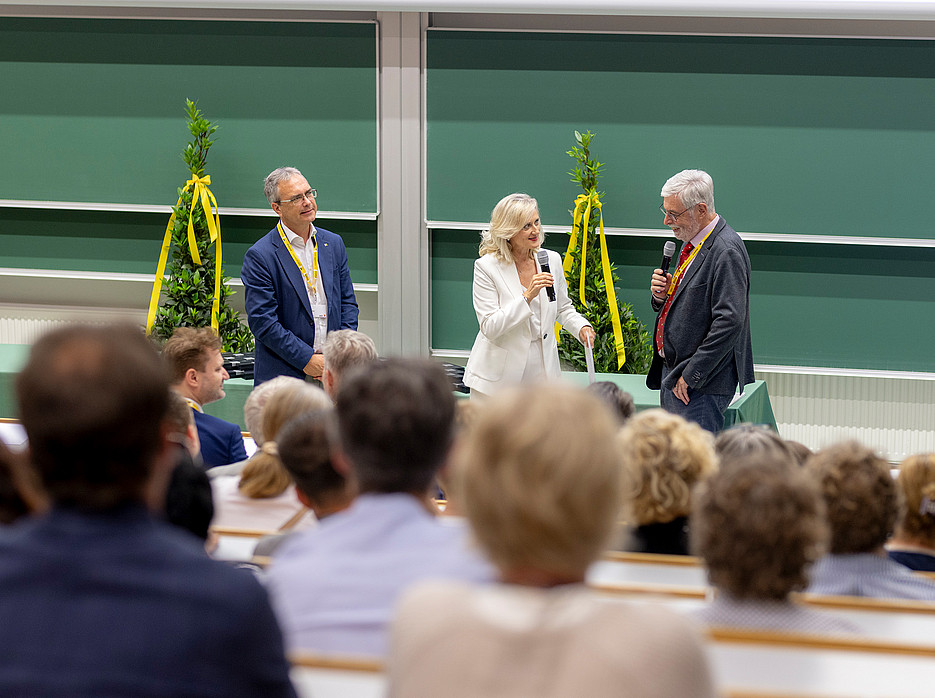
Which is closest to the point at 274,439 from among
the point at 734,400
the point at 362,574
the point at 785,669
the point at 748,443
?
the point at 748,443


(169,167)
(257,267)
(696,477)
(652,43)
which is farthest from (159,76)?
(696,477)

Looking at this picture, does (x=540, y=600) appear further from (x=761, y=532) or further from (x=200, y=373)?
(x=200, y=373)

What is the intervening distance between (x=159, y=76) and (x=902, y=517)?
582 cm

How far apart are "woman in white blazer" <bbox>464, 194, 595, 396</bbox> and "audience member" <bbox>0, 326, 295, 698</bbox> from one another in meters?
3.46

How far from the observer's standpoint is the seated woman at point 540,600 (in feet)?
3.46

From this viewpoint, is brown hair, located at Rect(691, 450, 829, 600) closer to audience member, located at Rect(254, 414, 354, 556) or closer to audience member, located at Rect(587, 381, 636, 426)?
audience member, located at Rect(254, 414, 354, 556)

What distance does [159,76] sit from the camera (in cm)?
678

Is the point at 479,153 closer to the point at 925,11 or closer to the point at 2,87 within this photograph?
the point at 925,11

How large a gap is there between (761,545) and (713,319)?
114 inches

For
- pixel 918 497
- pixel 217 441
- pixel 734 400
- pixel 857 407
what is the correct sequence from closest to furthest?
pixel 918 497 < pixel 217 441 < pixel 734 400 < pixel 857 407

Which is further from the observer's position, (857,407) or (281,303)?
(857,407)

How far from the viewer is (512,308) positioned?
460cm

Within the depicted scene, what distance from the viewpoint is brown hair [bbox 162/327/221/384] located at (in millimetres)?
3703

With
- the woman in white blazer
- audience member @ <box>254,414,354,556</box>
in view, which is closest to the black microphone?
the woman in white blazer
